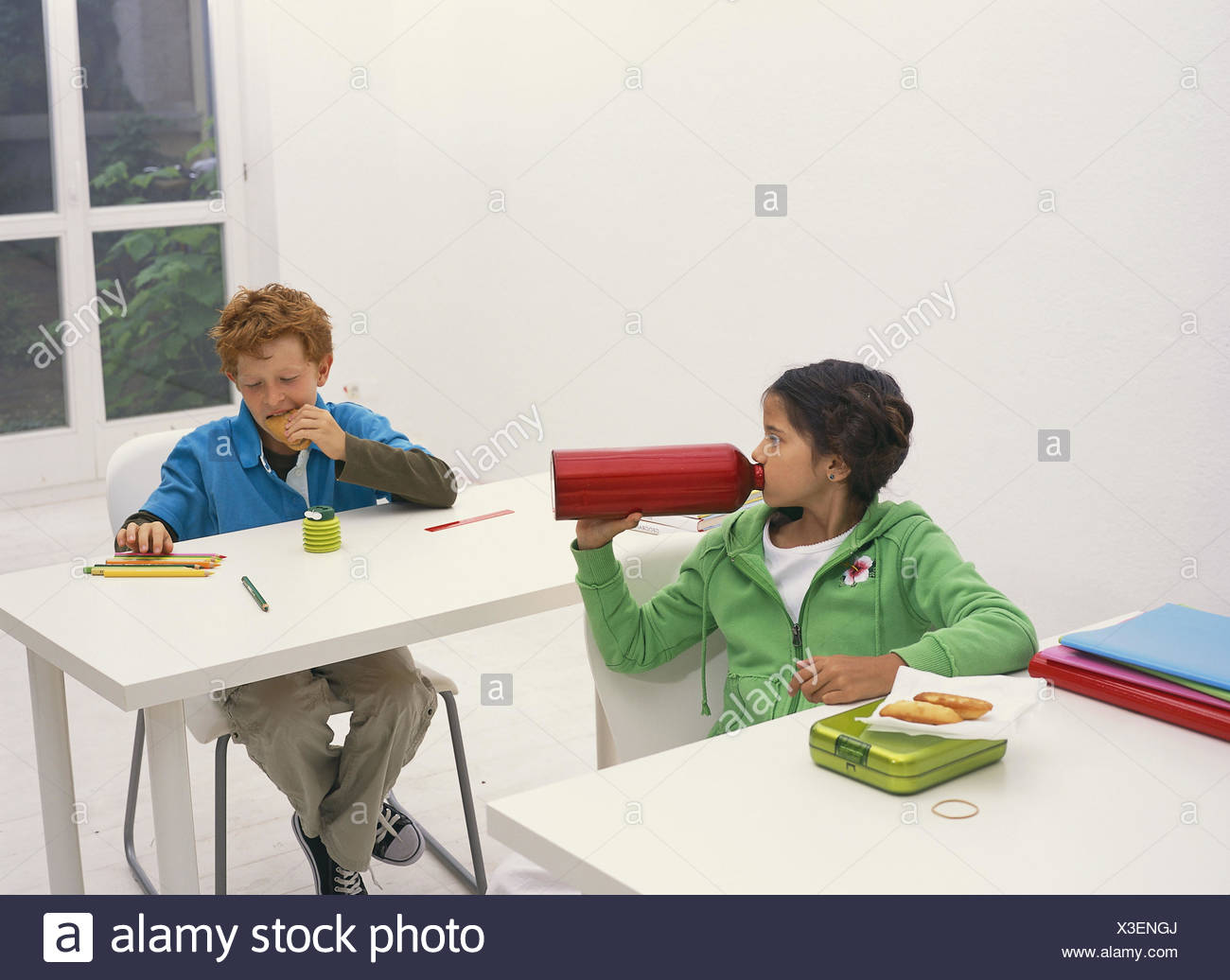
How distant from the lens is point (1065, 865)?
101 centimetres

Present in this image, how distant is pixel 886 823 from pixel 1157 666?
0.38m

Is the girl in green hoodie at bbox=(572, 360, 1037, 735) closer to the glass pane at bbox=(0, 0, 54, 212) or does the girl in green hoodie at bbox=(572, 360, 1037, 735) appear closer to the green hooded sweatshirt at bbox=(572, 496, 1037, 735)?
the green hooded sweatshirt at bbox=(572, 496, 1037, 735)

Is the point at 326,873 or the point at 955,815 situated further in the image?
the point at 326,873

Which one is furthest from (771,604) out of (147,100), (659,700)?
(147,100)

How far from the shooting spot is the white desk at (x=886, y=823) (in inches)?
39.2

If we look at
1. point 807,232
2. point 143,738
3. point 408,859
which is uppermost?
point 807,232

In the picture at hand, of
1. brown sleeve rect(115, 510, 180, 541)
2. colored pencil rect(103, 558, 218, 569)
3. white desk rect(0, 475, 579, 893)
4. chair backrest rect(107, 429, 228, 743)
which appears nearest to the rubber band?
white desk rect(0, 475, 579, 893)

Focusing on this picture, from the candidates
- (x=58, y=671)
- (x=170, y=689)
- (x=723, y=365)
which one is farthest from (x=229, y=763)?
(x=723, y=365)

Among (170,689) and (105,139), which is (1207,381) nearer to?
(170,689)

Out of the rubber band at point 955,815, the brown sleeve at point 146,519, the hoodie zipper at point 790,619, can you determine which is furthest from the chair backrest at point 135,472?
the rubber band at point 955,815

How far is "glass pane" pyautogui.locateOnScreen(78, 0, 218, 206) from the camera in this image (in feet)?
15.1

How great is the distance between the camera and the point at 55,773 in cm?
184

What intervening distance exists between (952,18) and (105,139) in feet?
9.80

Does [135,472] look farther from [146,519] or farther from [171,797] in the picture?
[171,797]
